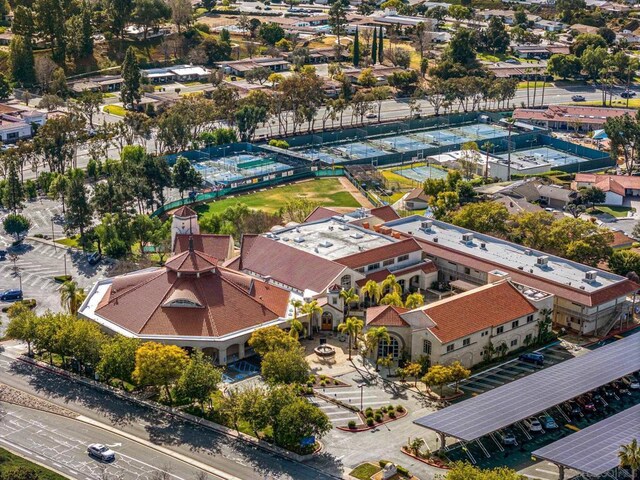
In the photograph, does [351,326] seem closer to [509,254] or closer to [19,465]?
[509,254]

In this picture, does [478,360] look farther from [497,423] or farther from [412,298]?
[497,423]

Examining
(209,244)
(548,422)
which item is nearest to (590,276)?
(548,422)

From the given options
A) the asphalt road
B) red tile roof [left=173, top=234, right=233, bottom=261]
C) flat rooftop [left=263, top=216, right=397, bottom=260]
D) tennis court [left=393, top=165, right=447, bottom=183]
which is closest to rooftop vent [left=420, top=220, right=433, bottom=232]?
flat rooftop [left=263, top=216, right=397, bottom=260]

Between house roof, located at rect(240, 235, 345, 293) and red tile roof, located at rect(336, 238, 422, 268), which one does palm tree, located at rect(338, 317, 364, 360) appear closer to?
house roof, located at rect(240, 235, 345, 293)

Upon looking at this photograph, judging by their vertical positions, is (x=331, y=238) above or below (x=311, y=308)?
above

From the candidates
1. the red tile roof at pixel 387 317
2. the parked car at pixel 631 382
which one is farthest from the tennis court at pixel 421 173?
the parked car at pixel 631 382

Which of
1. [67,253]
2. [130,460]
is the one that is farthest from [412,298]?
[67,253]
